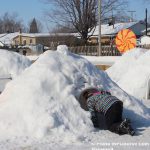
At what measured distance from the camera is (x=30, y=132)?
7180 mm

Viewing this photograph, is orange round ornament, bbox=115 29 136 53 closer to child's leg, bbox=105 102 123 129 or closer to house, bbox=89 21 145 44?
child's leg, bbox=105 102 123 129

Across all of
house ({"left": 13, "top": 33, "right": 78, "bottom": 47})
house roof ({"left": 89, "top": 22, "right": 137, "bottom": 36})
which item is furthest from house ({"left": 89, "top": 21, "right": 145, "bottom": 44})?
house ({"left": 13, "top": 33, "right": 78, "bottom": 47})

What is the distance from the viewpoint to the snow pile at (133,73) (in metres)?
12.9

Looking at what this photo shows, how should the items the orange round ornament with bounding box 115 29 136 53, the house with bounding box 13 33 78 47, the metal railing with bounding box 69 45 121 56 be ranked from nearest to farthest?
the orange round ornament with bounding box 115 29 136 53 → the metal railing with bounding box 69 45 121 56 → the house with bounding box 13 33 78 47

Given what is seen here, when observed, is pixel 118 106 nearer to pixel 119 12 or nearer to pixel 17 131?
pixel 17 131

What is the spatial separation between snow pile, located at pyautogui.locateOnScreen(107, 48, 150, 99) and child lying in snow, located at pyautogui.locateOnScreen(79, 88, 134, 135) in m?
5.10

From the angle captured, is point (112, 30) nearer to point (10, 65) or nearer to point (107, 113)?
point (10, 65)

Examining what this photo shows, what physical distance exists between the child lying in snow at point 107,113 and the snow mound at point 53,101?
15 cm

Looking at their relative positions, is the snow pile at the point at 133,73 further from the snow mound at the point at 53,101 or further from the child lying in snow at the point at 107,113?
the child lying in snow at the point at 107,113

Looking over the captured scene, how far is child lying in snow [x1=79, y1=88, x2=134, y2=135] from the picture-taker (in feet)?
24.3

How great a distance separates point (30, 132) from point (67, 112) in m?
0.68

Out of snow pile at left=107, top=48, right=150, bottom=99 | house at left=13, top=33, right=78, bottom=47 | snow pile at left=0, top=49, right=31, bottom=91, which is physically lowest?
house at left=13, top=33, right=78, bottom=47

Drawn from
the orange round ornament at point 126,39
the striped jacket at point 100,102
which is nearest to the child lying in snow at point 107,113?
the striped jacket at point 100,102

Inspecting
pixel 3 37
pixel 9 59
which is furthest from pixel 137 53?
pixel 3 37
